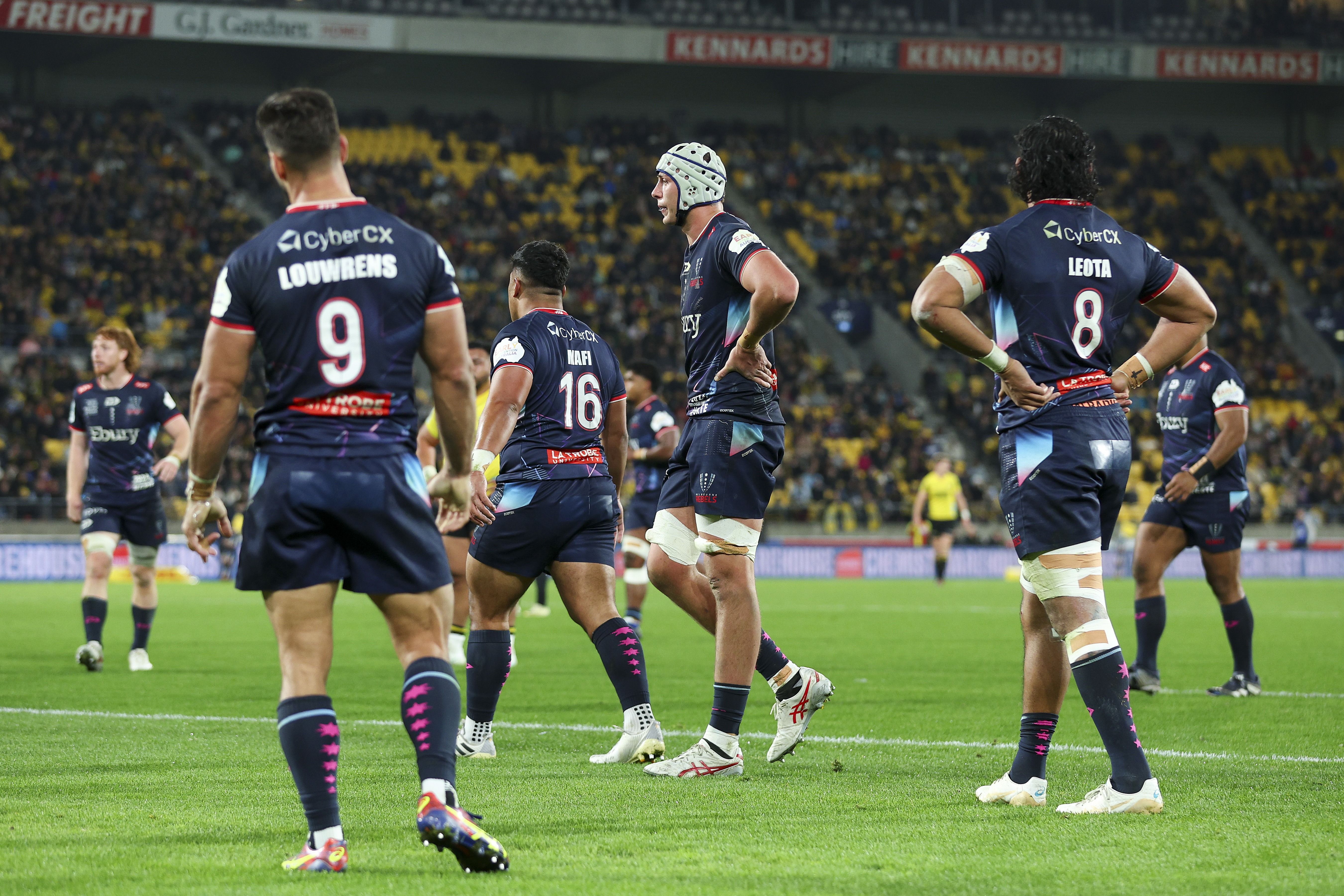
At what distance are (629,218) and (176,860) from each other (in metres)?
36.6

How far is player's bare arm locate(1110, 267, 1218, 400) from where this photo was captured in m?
5.55

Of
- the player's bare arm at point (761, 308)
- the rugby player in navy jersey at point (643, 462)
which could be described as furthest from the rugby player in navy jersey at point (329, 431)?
the rugby player in navy jersey at point (643, 462)

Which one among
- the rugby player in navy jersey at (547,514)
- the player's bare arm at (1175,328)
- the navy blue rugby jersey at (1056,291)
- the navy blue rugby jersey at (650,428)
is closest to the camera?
the navy blue rugby jersey at (1056,291)

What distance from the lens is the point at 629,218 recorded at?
40156 millimetres

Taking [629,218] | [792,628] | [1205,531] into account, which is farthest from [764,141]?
[1205,531]

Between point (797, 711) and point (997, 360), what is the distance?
6.95 feet

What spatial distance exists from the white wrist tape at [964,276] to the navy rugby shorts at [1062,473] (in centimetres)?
50

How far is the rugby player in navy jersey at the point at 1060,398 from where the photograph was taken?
513 centimetres

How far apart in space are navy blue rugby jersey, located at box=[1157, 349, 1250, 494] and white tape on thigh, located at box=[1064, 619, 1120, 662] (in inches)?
188

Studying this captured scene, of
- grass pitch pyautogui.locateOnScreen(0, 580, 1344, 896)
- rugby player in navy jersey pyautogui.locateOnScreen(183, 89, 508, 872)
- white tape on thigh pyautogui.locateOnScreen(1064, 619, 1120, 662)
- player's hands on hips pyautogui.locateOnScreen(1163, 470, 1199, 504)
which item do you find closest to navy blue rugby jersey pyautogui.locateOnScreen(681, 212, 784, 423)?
grass pitch pyautogui.locateOnScreen(0, 580, 1344, 896)

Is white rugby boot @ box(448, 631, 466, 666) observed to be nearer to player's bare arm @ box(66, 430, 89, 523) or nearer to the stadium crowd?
player's bare arm @ box(66, 430, 89, 523)

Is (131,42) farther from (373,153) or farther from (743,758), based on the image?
(743,758)

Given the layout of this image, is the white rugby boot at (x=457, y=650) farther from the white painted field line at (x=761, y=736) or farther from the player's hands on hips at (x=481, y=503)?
the player's hands on hips at (x=481, y=503)

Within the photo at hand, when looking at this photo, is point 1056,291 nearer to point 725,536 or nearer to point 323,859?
point 725,536
